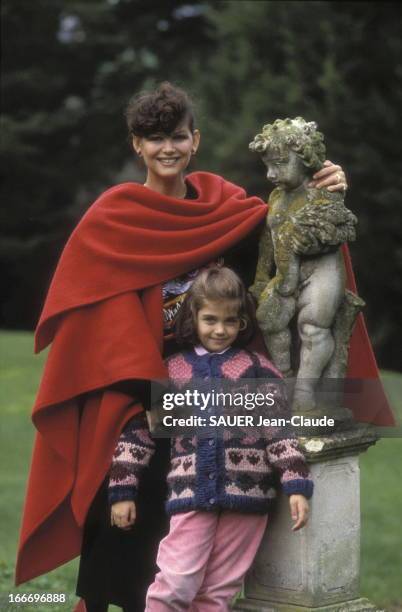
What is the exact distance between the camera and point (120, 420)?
414 cm

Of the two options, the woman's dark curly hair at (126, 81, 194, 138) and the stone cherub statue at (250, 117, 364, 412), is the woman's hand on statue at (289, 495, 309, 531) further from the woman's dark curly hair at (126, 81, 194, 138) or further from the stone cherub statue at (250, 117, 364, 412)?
the woman's dark curly hair at (126, 81, 194, 138)

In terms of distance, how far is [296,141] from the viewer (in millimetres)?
4109

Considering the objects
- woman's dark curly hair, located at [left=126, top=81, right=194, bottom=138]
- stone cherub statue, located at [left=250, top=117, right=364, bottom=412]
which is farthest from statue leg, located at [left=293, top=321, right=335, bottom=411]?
woman's dark curly hair, located at [left=126, top=81, right=194, bottom=138]

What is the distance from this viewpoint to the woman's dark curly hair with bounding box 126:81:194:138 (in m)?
4.20

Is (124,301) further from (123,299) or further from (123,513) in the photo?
(123,513)

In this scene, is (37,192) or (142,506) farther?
(37,192)

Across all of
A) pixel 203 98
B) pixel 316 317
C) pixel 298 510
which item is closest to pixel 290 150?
pixel 316 317

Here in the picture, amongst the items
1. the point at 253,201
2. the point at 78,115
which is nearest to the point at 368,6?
the point at 78,115

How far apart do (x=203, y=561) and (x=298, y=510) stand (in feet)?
1.08

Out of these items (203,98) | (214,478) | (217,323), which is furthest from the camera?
(203,98)

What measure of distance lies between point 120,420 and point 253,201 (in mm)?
873

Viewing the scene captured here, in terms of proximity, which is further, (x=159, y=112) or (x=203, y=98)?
(x=203, y=98)

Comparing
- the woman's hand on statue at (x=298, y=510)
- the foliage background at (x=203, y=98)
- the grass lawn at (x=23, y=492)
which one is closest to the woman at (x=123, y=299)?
the woman's hand on statue at (x=298, y=510)

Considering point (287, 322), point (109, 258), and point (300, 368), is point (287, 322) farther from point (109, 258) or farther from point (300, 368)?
point (109, 258)
